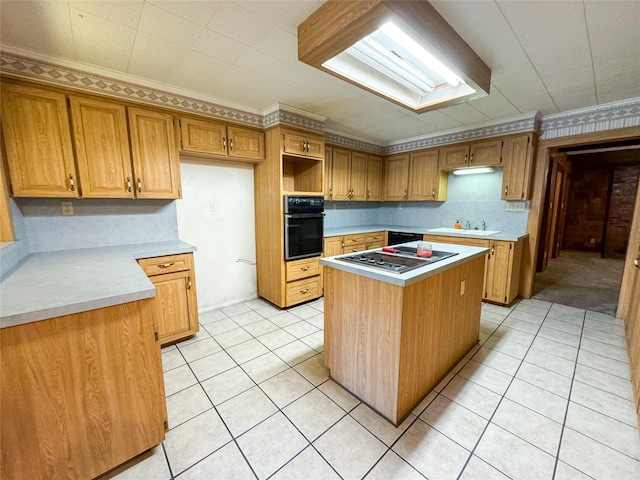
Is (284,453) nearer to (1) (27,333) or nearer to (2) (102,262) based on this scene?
(1) (27,333)

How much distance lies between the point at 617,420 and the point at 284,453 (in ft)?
6.64

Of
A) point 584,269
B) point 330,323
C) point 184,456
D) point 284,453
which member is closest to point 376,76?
point 330,323

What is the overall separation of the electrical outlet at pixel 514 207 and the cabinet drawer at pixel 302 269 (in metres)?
2.79

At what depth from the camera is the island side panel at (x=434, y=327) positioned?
1.52 meters

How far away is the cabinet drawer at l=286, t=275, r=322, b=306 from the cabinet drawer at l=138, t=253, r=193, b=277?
1.21 metres

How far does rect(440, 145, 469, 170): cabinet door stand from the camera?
371cm

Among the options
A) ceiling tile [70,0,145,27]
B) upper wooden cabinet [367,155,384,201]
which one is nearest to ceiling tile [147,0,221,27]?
ceiling tile [70,0,145,27]

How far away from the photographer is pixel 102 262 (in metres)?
1.83

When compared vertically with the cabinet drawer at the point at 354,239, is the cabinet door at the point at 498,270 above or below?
below

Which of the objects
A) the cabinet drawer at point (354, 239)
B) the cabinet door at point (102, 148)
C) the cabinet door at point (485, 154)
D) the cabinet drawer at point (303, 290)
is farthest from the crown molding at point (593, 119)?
the cabinet door at point (102, 148)

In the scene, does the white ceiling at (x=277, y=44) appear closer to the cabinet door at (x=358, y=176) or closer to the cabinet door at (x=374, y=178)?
the cabinet door at (x=358, y=176)

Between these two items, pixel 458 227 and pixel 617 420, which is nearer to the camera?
pixel 617 420

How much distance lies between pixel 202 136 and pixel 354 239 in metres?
2.37

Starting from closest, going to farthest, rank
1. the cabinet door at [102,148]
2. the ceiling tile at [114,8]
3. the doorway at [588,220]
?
the ceiling tile at [114,8] < the cabinet door at [102,148] < the doorway at [588,220]
